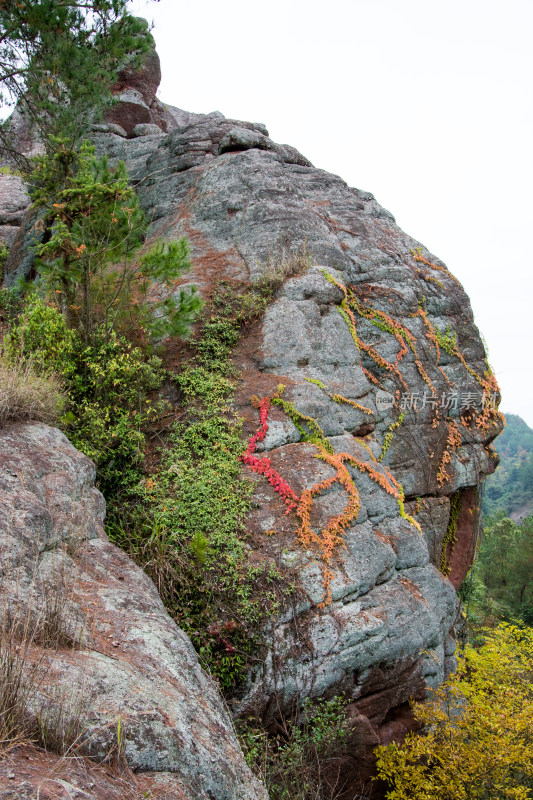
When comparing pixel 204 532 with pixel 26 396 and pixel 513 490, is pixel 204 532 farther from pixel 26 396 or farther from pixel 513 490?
pixel 513 490

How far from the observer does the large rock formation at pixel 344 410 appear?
19.9 feet

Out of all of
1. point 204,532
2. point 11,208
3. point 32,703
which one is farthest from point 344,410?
point 11,208

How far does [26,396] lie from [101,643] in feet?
9.73

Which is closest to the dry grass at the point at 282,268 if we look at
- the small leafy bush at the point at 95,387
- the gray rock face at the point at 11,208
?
the small leafy bush at the point at 95,387

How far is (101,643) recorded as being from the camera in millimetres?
3633

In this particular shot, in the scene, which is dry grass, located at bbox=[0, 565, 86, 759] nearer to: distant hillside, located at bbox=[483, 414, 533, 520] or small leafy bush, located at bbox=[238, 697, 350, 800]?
small leafy bush, located at bbox=[238, 697, 350, 800]

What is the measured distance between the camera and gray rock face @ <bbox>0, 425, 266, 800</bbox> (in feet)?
9.65

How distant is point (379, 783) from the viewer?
630 centimetres

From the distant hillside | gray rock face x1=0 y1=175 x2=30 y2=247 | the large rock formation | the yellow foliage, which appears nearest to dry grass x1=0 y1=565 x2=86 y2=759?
the large rock formation

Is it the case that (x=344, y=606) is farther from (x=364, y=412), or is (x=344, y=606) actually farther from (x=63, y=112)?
(x=63, y=112)

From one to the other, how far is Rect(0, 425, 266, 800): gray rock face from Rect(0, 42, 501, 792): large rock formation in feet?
5.95

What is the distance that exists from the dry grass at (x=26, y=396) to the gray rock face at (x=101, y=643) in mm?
178

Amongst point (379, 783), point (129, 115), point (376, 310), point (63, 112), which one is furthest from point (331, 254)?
point (129, 115)

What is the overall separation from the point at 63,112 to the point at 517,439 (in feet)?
641
